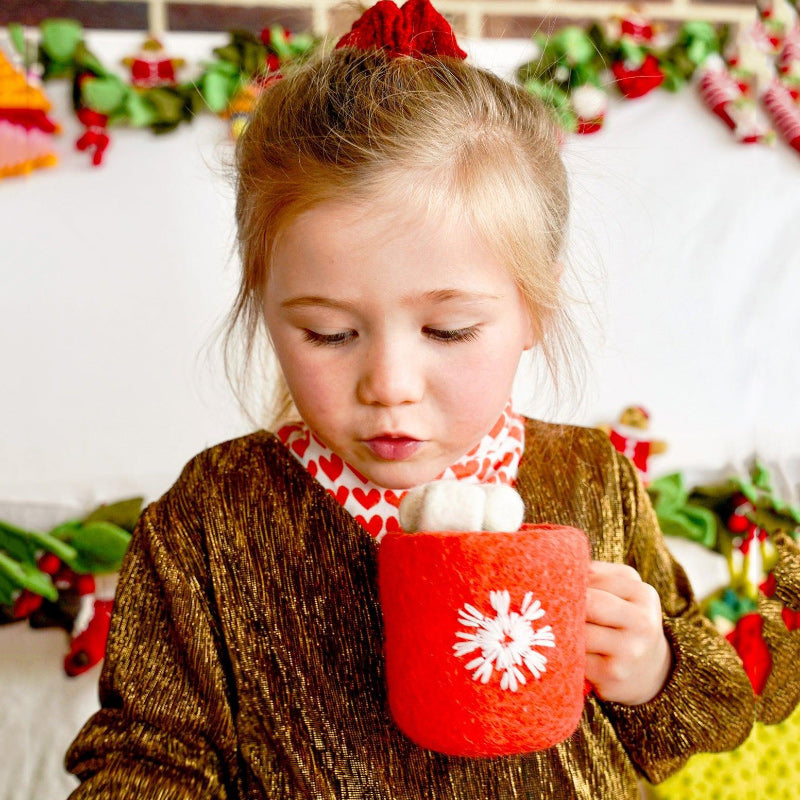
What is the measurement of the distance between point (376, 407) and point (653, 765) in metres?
0.40

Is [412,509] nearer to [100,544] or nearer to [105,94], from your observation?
[100,544]

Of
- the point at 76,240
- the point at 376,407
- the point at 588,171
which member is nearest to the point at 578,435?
the point at 376,407

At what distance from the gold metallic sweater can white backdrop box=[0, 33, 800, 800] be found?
1.59 ft

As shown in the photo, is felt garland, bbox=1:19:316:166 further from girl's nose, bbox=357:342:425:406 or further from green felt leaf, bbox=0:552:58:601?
girl's nose, bbox=357:342:425:406

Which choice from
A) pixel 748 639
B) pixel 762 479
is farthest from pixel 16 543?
pixel 762 479

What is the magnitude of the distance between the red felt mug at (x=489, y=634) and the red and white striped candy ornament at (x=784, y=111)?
1218 millimetres

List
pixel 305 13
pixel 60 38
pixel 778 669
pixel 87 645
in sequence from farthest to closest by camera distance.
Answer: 1. pixel 305 13
2. pixel 60 38
3. pixel 87 645
4. pixel 778 669

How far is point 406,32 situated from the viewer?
0.72m

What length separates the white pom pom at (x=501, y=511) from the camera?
565mm

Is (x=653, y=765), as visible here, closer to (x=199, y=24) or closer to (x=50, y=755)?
(x=50, y=755)

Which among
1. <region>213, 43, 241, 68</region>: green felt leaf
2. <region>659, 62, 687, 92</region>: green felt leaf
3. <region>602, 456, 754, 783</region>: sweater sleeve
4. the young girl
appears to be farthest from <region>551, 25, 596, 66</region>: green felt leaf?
<region>602, 456, 754, 783</region>: sweater sleeve

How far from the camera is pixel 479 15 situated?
1.47m

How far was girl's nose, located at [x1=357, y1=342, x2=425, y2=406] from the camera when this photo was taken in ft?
2.04

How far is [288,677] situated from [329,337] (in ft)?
0.94
